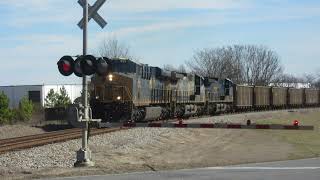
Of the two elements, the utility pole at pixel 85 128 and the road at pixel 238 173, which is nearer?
the road at pixel 238 173

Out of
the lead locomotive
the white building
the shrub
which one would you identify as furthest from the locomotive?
the white building

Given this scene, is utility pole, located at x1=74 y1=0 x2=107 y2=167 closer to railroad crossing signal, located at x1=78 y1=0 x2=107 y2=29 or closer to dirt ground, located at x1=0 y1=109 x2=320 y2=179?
railroad crossing signal, located at x1=78 y1=0 x2=107 y2=29

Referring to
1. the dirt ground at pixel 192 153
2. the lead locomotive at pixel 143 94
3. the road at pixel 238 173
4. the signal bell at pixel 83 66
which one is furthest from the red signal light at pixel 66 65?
the lead locomotive at pixel 143 94

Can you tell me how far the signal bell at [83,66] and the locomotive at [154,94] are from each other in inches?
24.4

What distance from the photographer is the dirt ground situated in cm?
1386

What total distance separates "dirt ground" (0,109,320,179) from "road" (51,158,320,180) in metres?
0.80

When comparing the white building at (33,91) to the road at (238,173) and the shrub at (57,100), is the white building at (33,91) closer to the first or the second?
the shrub at (57,100)

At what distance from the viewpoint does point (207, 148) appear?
22359 mm

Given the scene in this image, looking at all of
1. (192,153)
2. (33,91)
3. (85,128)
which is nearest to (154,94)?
(192,153)

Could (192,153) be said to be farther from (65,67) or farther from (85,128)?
(65,67)

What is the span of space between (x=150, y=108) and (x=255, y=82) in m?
108

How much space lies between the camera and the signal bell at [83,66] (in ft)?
47.0

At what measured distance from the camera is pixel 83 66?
47.1 ft

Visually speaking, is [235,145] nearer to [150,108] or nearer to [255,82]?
[150,108]
